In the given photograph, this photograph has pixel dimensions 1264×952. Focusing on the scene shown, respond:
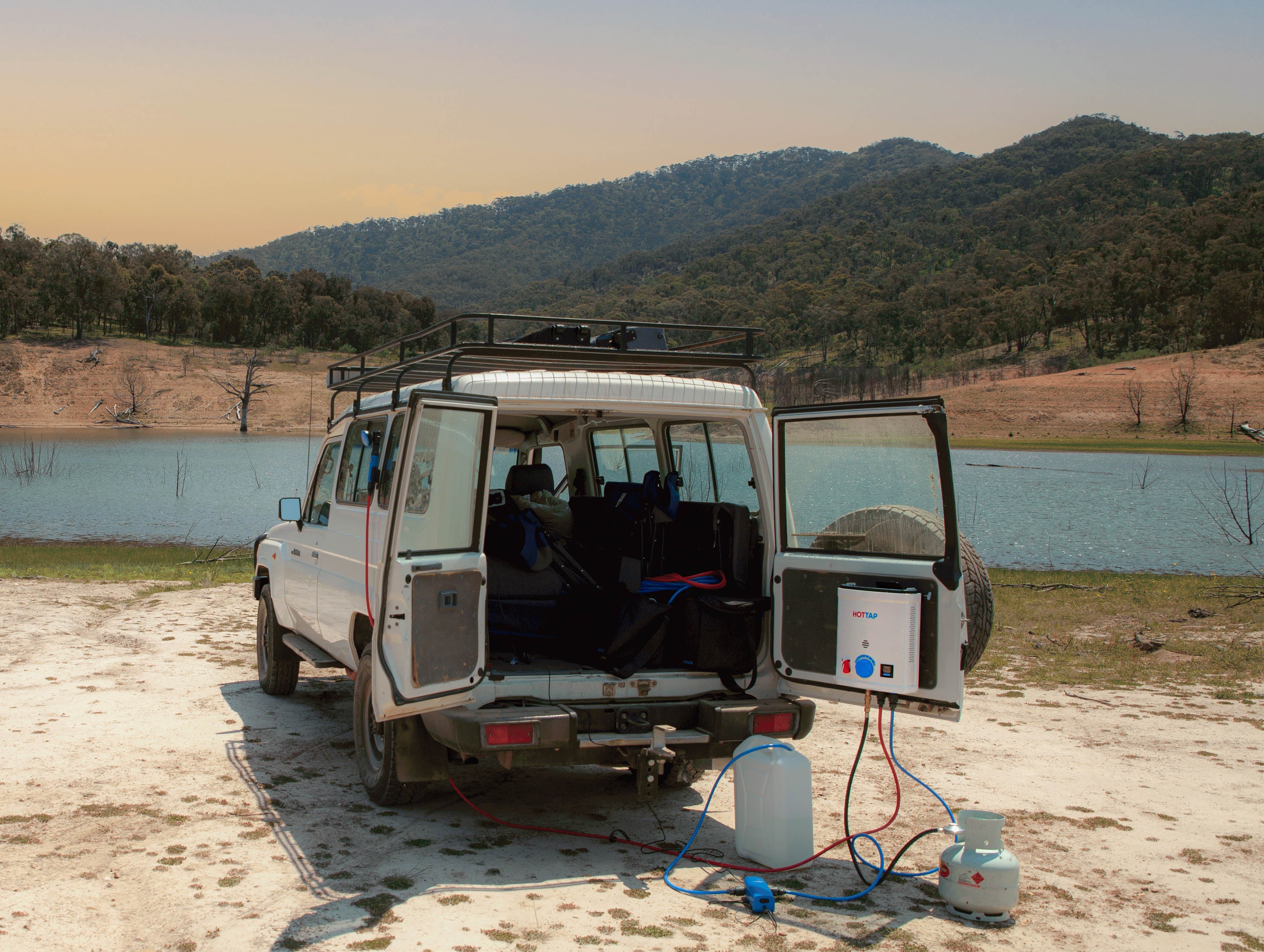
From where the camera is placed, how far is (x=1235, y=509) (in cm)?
2833

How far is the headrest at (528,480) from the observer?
19.0 ft

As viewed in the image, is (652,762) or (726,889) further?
(652,762)

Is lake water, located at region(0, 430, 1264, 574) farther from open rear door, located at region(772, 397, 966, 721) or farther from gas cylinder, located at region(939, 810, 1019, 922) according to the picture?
gas cylinder, located at region(939, 810, 1019, 922)

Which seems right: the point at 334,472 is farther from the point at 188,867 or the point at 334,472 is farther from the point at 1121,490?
the point at 1121,490

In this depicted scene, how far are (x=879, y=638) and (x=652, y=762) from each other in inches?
47.7

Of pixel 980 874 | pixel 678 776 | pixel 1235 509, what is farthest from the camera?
pixel 1235 509

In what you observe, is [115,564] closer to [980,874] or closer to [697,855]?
[697,855]

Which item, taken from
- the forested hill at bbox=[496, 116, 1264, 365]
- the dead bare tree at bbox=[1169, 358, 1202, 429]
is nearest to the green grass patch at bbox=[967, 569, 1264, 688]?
the dead bare tree at bbox=[1169, 358, 1202, 429]

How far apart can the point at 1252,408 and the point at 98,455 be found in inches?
2489

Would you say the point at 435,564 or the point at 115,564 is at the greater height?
the point at 435,564

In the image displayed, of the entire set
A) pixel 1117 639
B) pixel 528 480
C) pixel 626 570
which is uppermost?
pixel 528 480

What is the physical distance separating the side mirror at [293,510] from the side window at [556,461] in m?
1.68

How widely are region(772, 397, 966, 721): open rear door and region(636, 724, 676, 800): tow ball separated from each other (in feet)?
2.50

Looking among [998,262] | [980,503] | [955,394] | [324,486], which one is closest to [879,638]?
[324,486]
